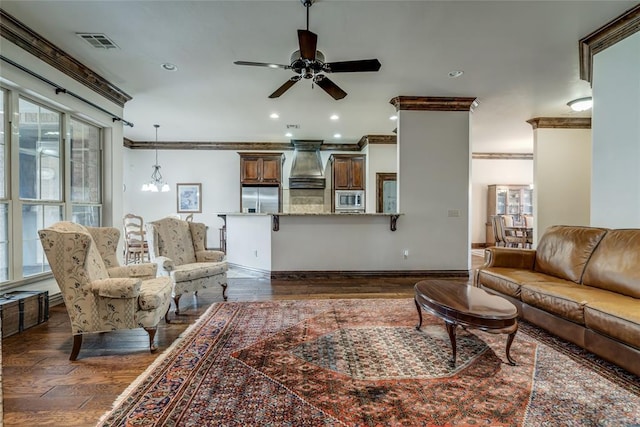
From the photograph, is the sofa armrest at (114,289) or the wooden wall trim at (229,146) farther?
the wooden wall trim at (229,146)

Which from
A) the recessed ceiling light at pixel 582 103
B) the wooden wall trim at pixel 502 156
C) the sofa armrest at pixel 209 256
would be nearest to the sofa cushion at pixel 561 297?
the sofa armrest at pixel 209 256

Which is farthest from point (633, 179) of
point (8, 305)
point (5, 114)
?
point (5, 114)

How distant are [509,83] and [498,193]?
5.31 m

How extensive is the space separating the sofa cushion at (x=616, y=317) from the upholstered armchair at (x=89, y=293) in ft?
10.7

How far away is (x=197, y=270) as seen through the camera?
3348 mm

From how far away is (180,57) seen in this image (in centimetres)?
341

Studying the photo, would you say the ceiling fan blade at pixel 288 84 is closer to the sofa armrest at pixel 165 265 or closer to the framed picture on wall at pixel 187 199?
the sofa armrest at pixel 165 265

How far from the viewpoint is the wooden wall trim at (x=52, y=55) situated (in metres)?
2.78

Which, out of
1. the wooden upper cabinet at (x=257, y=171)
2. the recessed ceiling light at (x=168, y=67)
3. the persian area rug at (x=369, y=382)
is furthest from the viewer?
the wooden upper cabinet at (x=257, y=171)

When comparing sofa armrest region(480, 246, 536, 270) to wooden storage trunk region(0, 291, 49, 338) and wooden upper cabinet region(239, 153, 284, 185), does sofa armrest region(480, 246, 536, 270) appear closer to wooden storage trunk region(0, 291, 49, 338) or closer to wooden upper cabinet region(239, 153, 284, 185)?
wooden storage trunk region(0, 291, 49, 338)

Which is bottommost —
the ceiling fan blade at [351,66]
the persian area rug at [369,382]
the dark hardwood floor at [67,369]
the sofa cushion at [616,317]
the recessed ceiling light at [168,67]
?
the dark hardwood floor at [67,369]

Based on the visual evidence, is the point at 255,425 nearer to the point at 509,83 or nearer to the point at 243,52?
the point at 243,52

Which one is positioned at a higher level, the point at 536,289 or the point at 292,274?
the point at 536,289

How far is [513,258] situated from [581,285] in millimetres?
710
